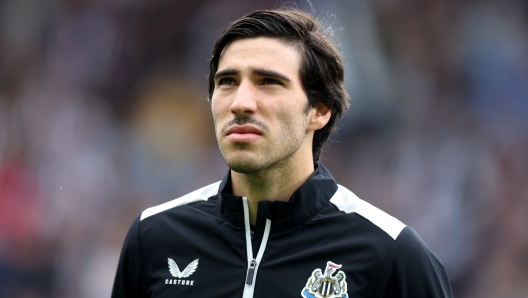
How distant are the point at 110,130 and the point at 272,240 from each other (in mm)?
3976

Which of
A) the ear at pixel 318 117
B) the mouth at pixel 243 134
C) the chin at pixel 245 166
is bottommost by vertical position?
the chin at pixel 245 166

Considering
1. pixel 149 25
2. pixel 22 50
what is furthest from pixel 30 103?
pixel 149 25

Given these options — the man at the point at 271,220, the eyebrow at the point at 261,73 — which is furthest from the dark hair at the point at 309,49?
the eyebrow at the point at 261,73

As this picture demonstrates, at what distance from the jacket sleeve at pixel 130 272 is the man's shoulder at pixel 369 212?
76 centimetres

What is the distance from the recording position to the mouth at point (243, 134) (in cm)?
232

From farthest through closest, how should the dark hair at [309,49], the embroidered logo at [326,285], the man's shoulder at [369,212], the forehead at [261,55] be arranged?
the dark hair at [309,49] → the forehead at [261,55] → the man's shoulder at [369,212] → the embroidered logo at [326,285]

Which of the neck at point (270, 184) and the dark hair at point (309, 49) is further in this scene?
the dark hair at point (309, 49)

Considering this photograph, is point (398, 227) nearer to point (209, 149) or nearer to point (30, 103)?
point (209, 149)

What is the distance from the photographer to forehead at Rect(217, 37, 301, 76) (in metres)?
2.43

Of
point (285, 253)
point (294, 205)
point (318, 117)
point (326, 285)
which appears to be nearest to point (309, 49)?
point (318, 117)

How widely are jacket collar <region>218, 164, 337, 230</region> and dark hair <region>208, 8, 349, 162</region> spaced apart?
0.26m

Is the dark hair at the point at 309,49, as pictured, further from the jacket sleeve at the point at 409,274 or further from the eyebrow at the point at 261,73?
the jacket sleeve at the point at 409,274

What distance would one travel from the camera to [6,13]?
6.16m

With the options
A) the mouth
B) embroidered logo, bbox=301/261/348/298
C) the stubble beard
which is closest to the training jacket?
embroidered logo, bbox=301/261/348/298
